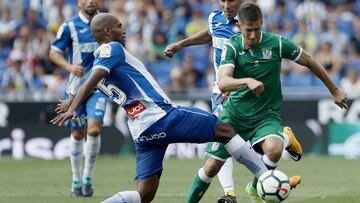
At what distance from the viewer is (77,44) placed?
1431 centimetres

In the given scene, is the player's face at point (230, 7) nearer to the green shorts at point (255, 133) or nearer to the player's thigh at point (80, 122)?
the green shorts at point (255, 133)

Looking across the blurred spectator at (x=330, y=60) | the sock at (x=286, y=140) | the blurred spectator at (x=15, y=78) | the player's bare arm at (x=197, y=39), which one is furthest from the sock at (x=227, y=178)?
the blurred spectator at (x=15, y=78)

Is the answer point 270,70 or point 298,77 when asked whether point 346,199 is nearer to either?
point 270,70

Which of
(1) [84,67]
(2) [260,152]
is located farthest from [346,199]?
(1) [84,67]

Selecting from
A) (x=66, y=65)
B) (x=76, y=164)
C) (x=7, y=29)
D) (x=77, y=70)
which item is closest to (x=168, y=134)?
(x=77, y=70)

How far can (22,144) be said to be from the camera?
2228 centimetres

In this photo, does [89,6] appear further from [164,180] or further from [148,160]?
[148,160]

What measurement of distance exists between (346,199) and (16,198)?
426 centimetres

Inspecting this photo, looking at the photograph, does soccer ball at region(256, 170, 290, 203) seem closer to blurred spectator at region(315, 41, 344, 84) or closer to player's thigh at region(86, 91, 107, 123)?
player's thigh at region(86, 91, 107, 123)

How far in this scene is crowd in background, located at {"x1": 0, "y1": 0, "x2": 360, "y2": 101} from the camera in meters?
23.7

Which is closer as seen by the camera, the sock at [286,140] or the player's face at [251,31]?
the player's face at [251,31]

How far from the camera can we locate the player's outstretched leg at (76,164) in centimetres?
1377

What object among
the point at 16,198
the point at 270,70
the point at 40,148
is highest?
the point at 270,70

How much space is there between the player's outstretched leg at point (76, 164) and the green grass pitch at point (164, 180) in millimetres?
174
